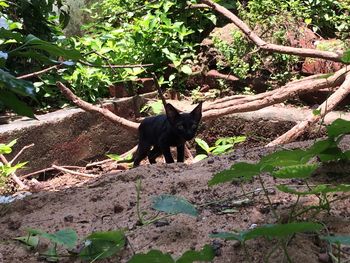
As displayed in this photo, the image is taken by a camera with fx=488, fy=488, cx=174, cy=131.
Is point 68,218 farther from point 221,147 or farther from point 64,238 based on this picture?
point 221,147

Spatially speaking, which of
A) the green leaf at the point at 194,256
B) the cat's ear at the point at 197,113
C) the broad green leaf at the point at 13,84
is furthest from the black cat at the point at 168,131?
the green leaf at the point at 194,256

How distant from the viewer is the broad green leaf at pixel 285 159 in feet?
5.92

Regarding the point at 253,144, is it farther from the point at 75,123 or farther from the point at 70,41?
the point at 70,41

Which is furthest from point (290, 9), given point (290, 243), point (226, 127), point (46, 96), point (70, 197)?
point (290, 243)

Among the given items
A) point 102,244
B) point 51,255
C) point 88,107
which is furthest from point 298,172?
point 88,107

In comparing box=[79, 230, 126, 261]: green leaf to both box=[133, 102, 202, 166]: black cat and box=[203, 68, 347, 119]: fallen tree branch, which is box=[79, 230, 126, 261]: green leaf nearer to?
box=[133, 102, 202, 166]: black cat

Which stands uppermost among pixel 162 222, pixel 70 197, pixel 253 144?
pixel 162 222

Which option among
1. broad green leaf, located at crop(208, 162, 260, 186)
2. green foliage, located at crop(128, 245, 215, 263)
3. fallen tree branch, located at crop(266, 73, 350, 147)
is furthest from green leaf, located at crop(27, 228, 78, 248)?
fallen tree branch, located at crop(266, 73, 350, 147)

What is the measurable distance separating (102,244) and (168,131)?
3.26 metres

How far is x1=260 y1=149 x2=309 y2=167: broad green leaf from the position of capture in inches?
71.0

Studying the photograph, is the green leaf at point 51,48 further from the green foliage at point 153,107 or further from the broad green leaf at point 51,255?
the green foliage at point 153,107

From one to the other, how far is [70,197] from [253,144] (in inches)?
151

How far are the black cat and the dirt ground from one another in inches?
68.6

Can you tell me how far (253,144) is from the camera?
6.21 m
